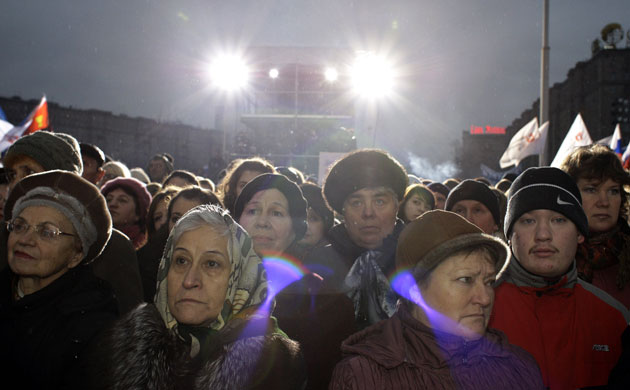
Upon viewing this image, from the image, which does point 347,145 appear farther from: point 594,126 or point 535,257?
point 594,126

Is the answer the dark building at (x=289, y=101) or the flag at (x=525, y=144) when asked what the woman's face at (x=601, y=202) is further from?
the dark building at (x=289, y=101)

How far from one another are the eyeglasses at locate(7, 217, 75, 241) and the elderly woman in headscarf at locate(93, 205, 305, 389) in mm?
601

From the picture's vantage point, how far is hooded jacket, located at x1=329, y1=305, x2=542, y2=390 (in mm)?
1911

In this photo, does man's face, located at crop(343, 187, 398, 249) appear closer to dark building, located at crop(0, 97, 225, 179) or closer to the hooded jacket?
the hooded jacket

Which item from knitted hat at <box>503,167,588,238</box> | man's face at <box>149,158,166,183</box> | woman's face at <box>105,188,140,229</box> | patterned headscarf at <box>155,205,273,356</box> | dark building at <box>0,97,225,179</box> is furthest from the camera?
dark building at <box>0,97,225,179</box>

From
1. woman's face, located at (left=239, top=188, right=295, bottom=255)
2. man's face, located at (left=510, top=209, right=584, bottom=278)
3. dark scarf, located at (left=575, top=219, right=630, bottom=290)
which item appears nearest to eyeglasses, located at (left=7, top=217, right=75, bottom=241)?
woman's face, located at (left=239, top=188, right=295, bottom=255)

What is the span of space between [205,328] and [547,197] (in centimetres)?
193

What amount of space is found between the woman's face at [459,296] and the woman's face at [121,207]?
11.4 ft

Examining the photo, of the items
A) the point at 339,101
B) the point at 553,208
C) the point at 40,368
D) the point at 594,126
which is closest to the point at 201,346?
the point at 40,368

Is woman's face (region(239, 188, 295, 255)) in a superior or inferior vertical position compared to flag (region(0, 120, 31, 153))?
inferior

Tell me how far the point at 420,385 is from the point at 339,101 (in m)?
25.2

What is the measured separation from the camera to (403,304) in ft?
7.10

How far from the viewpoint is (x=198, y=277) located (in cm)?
212

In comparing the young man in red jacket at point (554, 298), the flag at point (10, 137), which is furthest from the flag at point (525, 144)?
the flag at point (10, 137)
